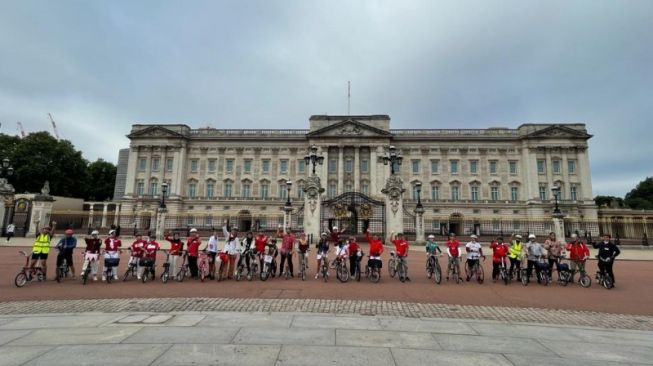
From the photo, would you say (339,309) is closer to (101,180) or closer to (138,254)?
(138,254)

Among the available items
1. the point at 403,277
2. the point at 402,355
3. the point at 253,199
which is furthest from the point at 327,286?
the point at 253,199

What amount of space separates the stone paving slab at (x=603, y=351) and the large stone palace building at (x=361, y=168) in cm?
4777

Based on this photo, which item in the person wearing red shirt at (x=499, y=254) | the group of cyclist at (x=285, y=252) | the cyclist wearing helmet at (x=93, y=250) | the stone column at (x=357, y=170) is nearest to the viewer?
the cyclist wearing helmet at (x=93, y=250)

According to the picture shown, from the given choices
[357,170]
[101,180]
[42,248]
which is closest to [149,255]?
[42,248]

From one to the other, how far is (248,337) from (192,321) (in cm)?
165

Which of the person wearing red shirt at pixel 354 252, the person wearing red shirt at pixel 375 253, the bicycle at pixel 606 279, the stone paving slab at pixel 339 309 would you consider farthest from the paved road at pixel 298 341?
the bicycle at pixel 606 279

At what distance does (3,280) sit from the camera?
36.6 feet

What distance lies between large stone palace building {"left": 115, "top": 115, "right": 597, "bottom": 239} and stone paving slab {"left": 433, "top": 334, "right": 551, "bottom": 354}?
47627mm

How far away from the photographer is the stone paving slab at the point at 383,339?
5.47 meters

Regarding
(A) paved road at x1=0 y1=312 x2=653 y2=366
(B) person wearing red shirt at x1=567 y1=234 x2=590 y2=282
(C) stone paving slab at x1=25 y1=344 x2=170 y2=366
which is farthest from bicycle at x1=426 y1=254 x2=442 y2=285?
(C) stone paving slab at x1=25 y1=344 x2=170 y2=366

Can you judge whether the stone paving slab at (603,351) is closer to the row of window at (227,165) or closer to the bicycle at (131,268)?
the bicycle at (131,268)

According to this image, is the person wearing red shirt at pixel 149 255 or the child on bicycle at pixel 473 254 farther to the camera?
the child on bicycle at pixel 473 254

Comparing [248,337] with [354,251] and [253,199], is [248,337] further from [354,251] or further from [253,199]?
[253,199]

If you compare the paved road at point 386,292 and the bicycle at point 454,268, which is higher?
the bicycle at point 454,268
